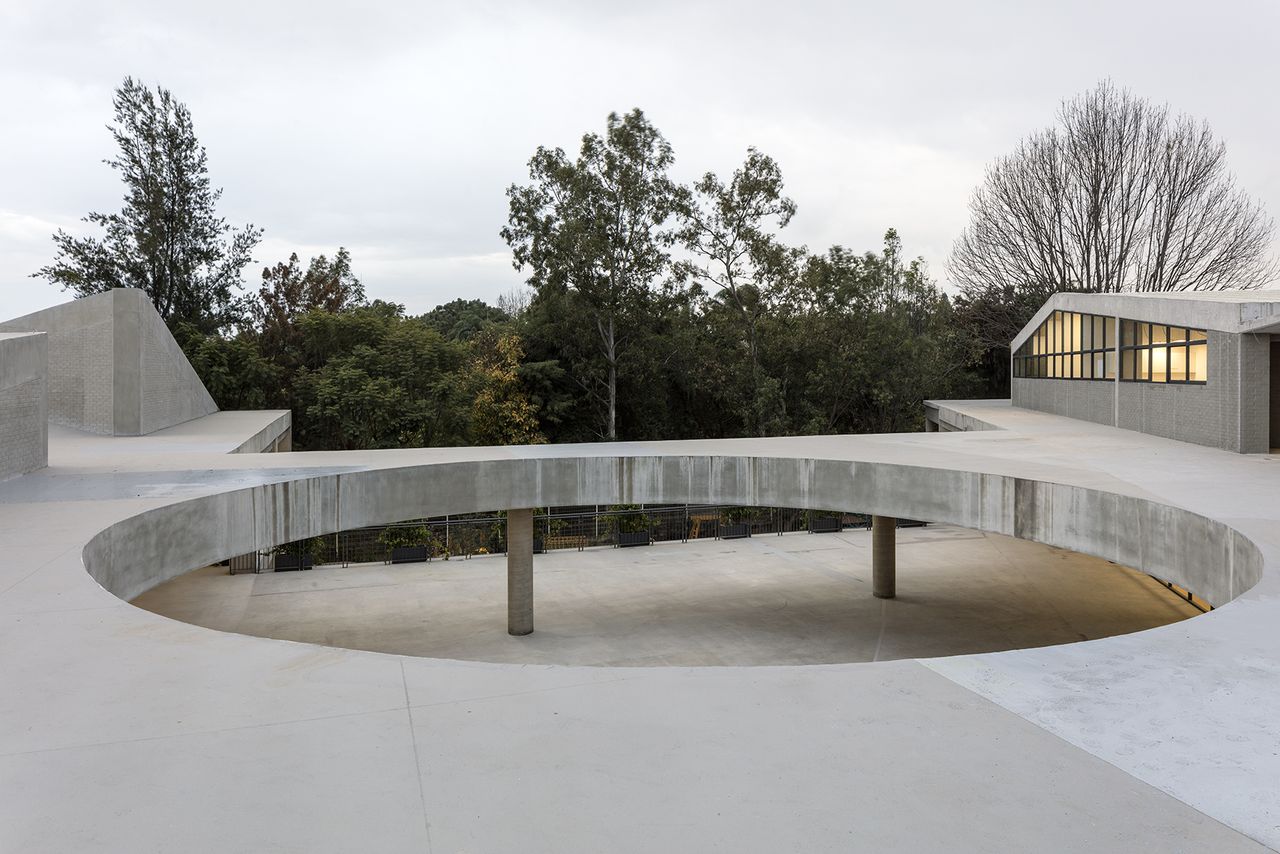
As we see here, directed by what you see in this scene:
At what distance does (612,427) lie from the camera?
34.2 m

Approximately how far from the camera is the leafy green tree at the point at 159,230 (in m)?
34.3

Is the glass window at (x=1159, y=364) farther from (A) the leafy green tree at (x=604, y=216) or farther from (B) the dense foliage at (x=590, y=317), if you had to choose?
(A) the leafy green tree at (x=604, y=216)

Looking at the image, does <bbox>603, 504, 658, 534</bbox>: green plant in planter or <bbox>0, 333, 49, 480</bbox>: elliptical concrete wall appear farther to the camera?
<bbox>603, 504, 658, 534</bbox>: green plant in planter

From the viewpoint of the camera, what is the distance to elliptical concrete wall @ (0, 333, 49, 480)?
1296 centimetres

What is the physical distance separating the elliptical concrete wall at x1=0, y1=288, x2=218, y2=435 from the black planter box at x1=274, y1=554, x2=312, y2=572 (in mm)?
5374

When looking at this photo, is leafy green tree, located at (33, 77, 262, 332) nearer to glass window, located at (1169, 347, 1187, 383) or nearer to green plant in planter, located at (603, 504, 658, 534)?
green plant in planter, located at (603, 504, 658, 534)

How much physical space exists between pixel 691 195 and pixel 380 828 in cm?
3245

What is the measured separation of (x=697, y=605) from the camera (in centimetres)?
2147

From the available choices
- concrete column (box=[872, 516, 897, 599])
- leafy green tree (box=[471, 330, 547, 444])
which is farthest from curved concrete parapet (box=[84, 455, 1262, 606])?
leafy green tree (box=[471, 330, 547, 444])

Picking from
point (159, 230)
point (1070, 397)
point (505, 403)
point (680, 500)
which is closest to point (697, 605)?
point (680, 500)

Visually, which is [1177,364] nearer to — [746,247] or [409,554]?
[746,247]

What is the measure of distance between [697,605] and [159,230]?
2867 centimetres

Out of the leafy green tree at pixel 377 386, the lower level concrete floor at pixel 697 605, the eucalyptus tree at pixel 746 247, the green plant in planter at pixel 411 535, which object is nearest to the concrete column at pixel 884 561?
the lower level concrete floor at pixel 697 605

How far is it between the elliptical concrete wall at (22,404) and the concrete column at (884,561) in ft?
60.5
